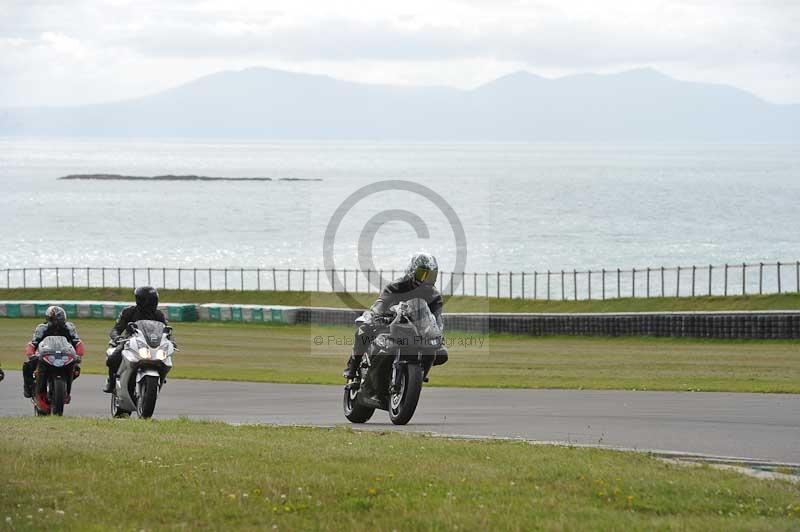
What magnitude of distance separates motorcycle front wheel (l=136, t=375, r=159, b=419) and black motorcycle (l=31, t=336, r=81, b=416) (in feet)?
Result: 5.44

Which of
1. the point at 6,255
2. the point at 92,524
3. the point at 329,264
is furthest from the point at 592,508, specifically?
the point at 6,255

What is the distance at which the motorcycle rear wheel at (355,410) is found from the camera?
18844 mm

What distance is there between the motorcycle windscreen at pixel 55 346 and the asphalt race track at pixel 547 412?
1.88 metres

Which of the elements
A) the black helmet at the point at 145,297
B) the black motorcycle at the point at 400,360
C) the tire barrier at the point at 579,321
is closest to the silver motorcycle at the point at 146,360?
the black helmet at the point at 145,297

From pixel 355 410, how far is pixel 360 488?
7954mm

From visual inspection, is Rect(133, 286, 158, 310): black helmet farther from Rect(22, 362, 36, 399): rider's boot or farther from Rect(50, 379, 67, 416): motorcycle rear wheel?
Rect(22, 362, 36, 399): rider's boot

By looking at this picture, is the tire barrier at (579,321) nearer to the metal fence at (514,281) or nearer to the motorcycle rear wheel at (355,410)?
the motorcycle rear wheel at (355,410)

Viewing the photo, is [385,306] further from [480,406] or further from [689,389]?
[689,389]

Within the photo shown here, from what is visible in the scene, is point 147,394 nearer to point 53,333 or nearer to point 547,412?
point 53,333

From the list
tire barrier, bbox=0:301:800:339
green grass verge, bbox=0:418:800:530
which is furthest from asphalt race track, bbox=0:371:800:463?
tire barrier, bbox=0:301:800:339

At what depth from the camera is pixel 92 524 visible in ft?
31.7

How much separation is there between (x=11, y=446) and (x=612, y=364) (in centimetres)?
2570

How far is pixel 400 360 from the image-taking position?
58.0 feet

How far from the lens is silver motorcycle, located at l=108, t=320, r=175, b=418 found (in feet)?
58.9
